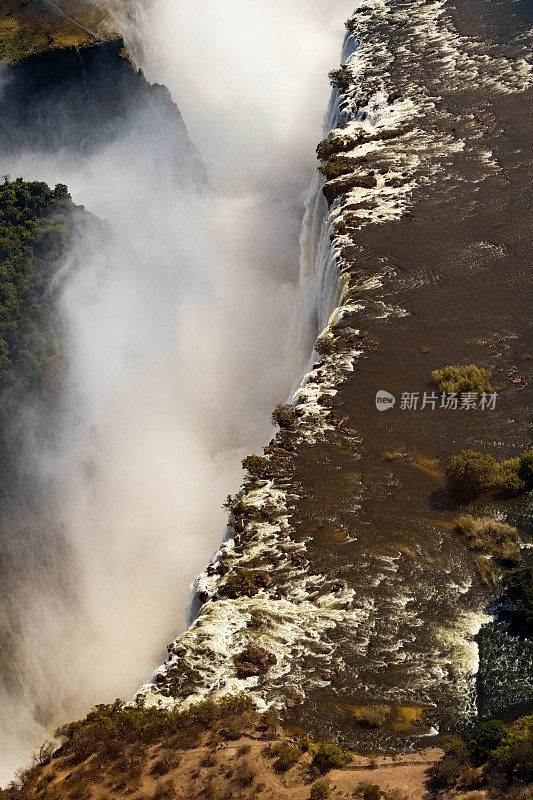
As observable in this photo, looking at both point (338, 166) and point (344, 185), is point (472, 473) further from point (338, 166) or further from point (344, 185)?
point (338, 166)

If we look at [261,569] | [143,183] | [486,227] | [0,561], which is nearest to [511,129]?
[486,227]

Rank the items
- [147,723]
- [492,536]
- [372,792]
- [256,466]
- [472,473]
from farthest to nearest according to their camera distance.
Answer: [256,466] → [472,473] → [492,536] → [147,723] → [372,792]

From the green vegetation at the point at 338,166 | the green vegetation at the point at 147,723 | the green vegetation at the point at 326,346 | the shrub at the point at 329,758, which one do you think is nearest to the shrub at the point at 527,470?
the green vegetation at the point at 326,346

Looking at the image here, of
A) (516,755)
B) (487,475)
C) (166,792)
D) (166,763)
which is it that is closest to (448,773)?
(516,755)

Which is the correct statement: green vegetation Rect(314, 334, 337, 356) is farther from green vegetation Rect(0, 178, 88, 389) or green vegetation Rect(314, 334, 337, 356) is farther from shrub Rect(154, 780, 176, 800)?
green vegetation Rect(0, 178, 88, 389)

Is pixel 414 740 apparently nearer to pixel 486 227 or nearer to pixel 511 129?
pixel 486 227

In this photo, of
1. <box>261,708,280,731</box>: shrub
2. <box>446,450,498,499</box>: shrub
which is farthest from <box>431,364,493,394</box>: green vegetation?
<box>261,708,280,731</box>: shrub
